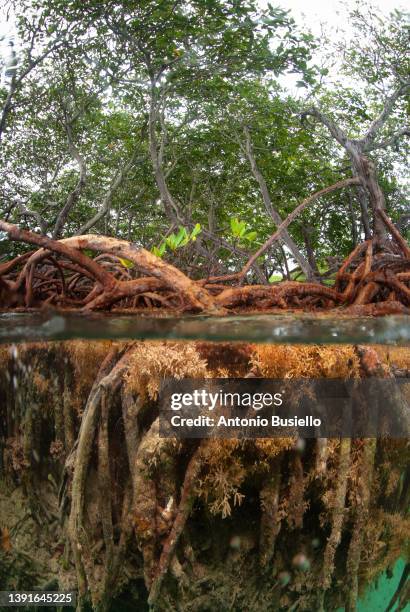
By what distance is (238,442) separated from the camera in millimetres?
1565

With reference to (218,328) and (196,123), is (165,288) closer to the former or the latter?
(218,328)

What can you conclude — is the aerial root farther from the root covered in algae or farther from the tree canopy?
the tree canopy

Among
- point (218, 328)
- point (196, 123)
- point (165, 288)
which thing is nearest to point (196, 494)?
point (218, 328)

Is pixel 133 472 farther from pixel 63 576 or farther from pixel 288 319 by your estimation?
pixel 288 319

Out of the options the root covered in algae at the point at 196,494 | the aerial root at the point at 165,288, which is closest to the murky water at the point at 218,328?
the root covered in algae at the point at 196,494

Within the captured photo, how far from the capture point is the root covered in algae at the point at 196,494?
158 cm

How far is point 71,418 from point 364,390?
75 centimetres

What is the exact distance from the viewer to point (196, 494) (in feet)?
5.10

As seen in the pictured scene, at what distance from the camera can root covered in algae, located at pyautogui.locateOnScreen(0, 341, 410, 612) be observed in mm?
1575

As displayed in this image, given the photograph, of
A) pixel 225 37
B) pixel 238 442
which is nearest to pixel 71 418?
pixel 238 442

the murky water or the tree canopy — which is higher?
the tree canopy

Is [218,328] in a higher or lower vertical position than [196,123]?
lower

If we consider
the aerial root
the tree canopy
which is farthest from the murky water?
the tree canopy

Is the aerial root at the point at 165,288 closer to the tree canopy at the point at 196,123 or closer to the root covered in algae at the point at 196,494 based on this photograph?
the root covered in algae at the point at 196,494
